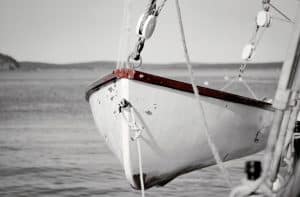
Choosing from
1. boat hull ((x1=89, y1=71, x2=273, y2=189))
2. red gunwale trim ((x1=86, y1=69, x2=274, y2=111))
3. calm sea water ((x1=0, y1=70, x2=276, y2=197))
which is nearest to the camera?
red gunwale trim ((x1=86, y1=69, x2=274, y2=111))

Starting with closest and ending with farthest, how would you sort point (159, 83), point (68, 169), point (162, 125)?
point (159, 83), point (162, 125), point (68, 169)

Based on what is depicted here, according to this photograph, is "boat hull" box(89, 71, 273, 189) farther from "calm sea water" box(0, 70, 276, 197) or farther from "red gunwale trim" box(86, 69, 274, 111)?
"calm sea water" box(0, 70, 276, 197)

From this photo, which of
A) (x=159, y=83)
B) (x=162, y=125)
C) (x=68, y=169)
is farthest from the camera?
(x=68, y=169)

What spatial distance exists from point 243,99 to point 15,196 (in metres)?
3.28

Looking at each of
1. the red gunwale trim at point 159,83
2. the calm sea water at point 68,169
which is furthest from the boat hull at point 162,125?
the calm sea water at point 68,169

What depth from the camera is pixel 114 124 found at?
2.94m

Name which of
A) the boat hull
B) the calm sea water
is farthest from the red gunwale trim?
the calm sea water

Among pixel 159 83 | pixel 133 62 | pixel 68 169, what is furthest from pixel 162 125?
pixel 68 169

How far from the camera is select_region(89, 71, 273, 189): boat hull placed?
272 centimetres

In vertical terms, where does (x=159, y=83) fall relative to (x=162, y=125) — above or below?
above

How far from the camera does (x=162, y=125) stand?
9.39 ft

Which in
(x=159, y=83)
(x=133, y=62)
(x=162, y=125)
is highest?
(x=133, y=62)

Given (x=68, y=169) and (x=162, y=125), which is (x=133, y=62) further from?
(x=68, y=169)

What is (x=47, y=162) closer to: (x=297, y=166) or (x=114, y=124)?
(x=114, y=124)
